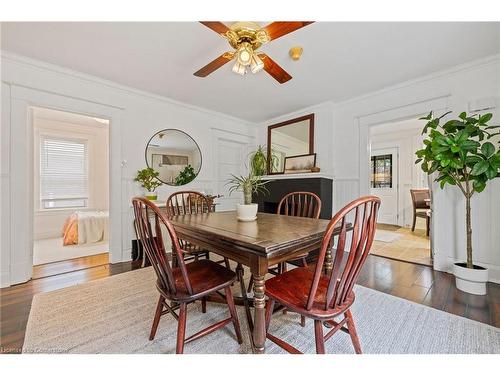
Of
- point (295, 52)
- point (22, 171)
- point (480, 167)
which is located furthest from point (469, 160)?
point (22, 171)

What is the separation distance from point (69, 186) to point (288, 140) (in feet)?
15.2

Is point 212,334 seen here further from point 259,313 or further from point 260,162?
point 260,162

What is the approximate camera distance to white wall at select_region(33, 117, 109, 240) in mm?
4359

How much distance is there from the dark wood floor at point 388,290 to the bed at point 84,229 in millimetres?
1377

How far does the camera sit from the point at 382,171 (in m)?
5.98

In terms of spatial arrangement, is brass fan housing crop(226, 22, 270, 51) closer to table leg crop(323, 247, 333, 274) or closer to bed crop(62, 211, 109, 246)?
table leg crop(323, 247, 333, 274)

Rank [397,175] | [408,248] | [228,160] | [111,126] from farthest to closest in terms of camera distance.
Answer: [397,175] < [228,160] < [408,248] < [111,126]

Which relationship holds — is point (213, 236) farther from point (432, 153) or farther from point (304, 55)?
point (432, 153)

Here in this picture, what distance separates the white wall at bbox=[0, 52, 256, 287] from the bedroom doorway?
2.11ft

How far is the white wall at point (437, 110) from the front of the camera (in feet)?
7.93

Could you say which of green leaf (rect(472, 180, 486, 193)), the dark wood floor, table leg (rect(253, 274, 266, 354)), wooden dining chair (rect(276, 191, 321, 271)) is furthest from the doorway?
table leg (rect(253, 274, 266, 354))

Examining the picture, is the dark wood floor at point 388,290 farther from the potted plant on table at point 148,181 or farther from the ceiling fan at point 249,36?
the ceiling fan at point 249,36

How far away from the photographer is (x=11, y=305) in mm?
1898
